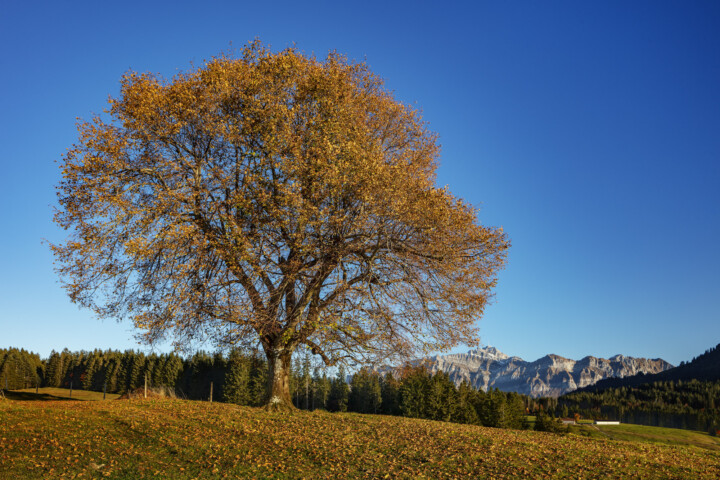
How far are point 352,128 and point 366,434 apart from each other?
13078 mm

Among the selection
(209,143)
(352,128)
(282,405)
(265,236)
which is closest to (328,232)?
(265,236)

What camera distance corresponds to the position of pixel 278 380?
2314 centimetres

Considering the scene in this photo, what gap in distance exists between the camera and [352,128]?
71.1ft

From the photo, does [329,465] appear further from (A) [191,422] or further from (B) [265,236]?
(B) [265,236]

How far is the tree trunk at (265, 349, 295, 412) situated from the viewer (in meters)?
22.8

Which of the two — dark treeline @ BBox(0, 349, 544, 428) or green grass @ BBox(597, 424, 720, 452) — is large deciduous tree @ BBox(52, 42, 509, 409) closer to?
dark treeline @ BBox(0, 349, 544, 428)

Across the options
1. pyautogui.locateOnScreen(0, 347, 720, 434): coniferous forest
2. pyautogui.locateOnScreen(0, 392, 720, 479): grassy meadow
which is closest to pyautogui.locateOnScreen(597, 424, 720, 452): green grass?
pyautogui.locateOnScreen(0, 347, 720, 434): coniferous forest

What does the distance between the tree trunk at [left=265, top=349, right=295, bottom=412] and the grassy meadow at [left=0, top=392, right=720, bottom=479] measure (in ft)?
9.13

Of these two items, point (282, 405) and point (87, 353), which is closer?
point (282, 405)

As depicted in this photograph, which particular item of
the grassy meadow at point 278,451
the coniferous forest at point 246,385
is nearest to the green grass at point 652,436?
the coniferous forest at point 246,385

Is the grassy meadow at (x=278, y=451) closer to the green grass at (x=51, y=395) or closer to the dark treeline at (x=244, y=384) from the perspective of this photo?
the green grass at (x=51, y=395)

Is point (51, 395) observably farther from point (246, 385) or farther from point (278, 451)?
point (246, 385)

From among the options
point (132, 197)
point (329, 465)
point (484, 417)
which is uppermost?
point (132, 197)

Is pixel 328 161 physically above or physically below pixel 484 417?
above
